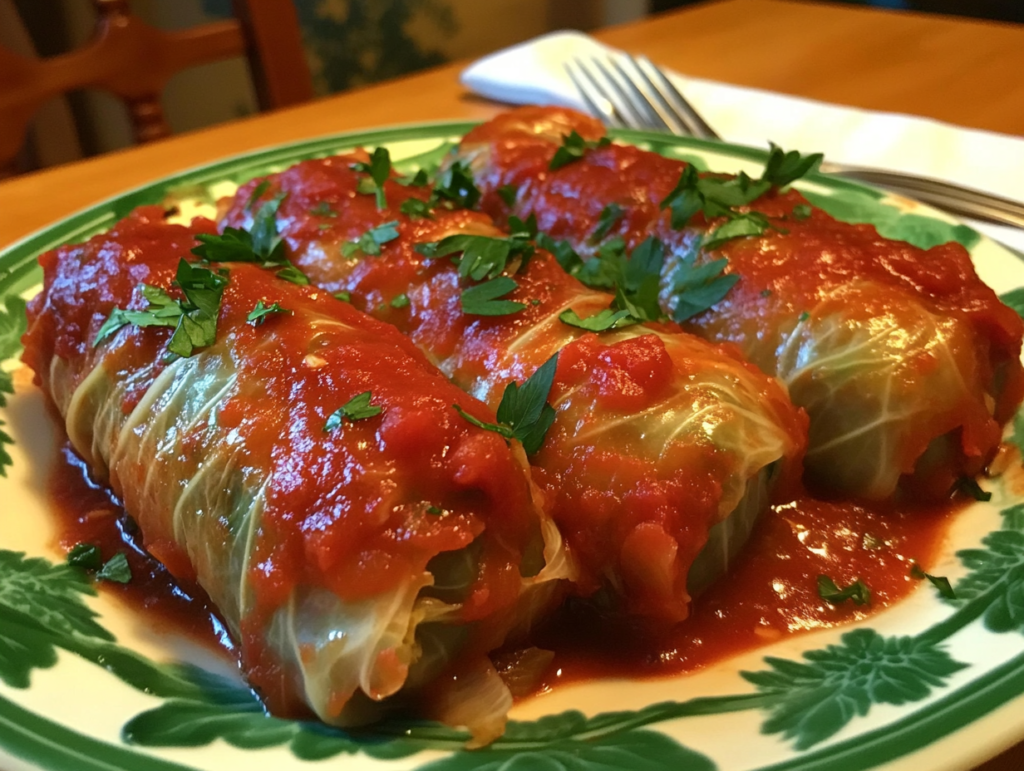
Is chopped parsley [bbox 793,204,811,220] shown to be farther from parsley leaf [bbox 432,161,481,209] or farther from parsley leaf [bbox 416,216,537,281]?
parsley leaf [bbox 432,161,481,209]

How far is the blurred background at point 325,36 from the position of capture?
6254 millimetres

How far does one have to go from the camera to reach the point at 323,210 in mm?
2686

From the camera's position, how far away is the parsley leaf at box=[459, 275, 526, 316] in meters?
2.17

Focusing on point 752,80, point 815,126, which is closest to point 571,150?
point 815,126

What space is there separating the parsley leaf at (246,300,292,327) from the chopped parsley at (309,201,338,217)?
778 millimetres

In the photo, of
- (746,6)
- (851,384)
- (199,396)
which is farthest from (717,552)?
(746,6)

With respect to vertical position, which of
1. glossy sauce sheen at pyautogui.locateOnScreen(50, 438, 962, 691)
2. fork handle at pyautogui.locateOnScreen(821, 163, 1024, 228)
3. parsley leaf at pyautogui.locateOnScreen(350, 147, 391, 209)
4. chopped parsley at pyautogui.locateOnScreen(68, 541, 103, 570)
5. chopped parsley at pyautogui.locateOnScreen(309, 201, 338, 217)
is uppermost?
parsley leaf at pyautogui.locateOnScreen(350, 147, 391, 209)

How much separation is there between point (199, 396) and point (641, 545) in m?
0.93

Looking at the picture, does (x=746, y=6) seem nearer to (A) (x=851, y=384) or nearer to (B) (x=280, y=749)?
(A) (x=851, y=384)

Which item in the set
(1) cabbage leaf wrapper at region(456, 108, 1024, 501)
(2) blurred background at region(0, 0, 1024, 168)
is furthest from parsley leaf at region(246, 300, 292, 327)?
(2) blurred background at region(0, 0, 1024, 168)

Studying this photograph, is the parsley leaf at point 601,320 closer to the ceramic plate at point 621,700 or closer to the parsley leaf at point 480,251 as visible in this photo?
the parsley leaf at point 480,251

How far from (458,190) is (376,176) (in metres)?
0.26

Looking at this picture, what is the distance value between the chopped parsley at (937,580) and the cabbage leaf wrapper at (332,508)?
0.75 meters

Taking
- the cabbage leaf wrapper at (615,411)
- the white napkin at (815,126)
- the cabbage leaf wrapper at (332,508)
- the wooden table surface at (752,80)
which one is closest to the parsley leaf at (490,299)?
the cabbage leaf wrapper at (615,411)
